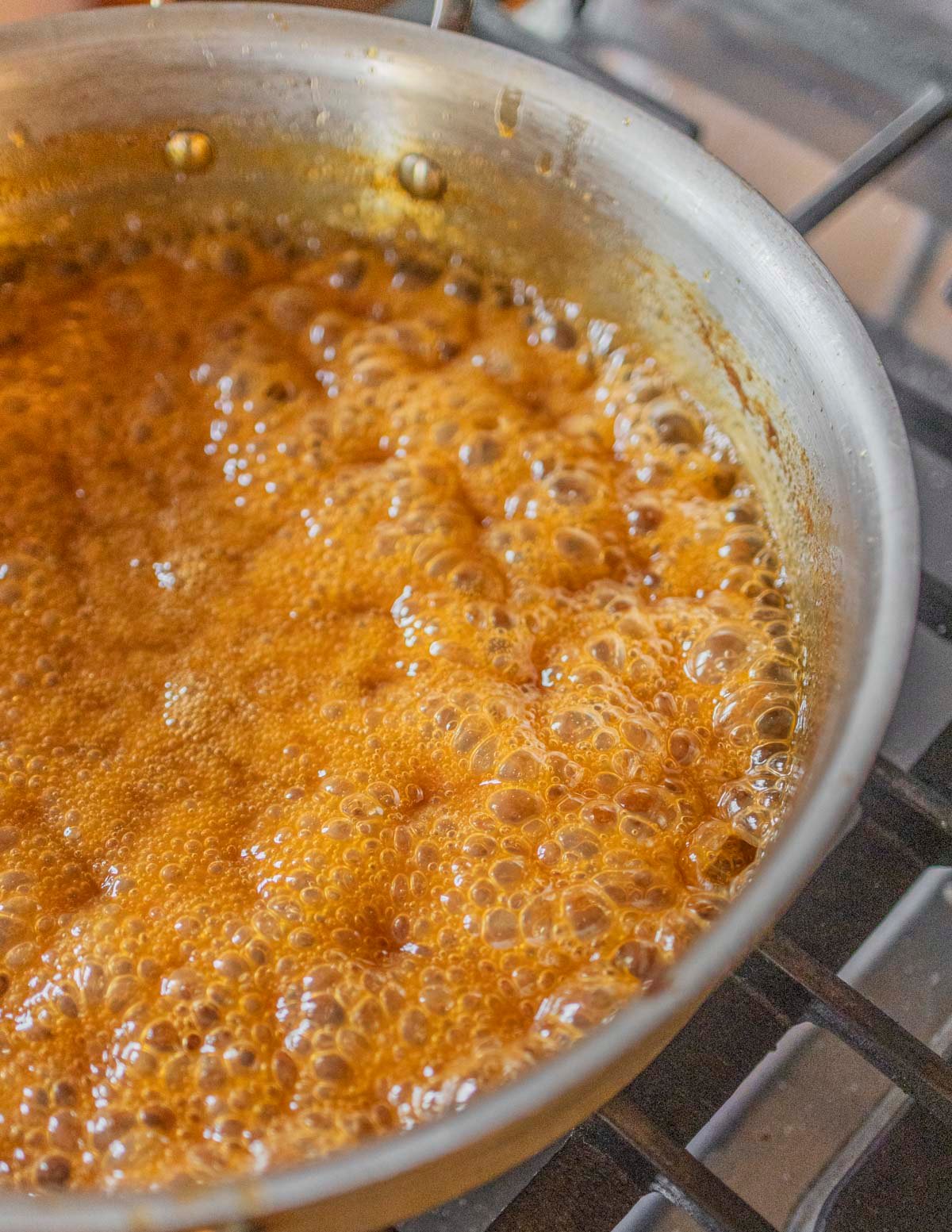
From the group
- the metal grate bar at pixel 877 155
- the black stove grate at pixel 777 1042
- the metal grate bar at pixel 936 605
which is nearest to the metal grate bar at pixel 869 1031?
the black stove grate at pixel 777 1042

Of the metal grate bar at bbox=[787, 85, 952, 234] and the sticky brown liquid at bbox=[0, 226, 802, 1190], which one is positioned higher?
the metal grate bar at bbox=[787, 85, 952, 234]

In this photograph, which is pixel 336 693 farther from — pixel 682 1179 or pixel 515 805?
pixel 682 1179

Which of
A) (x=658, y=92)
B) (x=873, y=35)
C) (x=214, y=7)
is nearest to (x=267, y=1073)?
(x=214, y=7)

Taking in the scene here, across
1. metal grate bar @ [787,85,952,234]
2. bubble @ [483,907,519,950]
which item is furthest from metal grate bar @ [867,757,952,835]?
metal grate bar @ [787,85,952,234]

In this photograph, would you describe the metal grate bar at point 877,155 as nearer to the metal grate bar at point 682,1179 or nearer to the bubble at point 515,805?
the bubble at point 515,805

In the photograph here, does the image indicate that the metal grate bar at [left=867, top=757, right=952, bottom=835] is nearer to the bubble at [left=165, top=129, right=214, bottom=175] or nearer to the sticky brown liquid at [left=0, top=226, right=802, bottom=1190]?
the sticky brown liquid at [left=0, top=226, right=802, bottom=1190]

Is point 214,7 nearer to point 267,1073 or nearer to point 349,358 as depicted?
point 349,358
